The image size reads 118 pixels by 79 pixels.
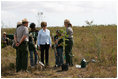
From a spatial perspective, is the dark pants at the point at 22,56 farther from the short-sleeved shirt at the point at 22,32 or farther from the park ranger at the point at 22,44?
the short-sleeved shirt at the point at 22,32

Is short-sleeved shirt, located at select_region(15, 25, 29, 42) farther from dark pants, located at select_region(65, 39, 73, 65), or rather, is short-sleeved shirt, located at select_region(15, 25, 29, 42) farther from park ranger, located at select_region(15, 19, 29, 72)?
dark pants, located at select_region(65, 39, 73, 65)

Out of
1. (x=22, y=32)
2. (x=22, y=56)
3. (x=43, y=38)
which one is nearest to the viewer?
(x=22, y=32)

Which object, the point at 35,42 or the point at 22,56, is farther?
the point at 35,42

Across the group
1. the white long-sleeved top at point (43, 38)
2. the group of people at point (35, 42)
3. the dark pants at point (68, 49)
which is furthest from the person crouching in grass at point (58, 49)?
the white long-sleeved top at point (43, 38)

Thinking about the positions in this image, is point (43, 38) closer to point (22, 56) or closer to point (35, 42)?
point (35, 42)

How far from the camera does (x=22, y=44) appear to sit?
17.8 ft

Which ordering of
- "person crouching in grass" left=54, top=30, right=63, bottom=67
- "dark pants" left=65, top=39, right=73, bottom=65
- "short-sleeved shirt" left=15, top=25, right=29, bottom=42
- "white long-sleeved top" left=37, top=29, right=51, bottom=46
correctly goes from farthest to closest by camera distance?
"dark pants" left=65, top=39, right=73, bottom=65 → "person crouching in grass" left=54, top=30, right=63, bottom=67 → "white long-sleeved top" left=37, top=29, right=51, bottom=46 → "short-sleeved shirt" left=15, top=25, right=29, bottom=42

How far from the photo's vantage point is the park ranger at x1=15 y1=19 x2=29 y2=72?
5.38 meters

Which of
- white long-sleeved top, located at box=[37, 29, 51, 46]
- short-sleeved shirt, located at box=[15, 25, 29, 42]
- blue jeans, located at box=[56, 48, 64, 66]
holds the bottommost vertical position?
blue jeans, located at box=[56, 48, 64, 66]

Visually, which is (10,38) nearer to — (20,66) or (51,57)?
(51,57)

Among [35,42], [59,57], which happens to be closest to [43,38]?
[35,42]

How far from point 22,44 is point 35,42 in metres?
1.04

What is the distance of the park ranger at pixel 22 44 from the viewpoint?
5383 millimetres

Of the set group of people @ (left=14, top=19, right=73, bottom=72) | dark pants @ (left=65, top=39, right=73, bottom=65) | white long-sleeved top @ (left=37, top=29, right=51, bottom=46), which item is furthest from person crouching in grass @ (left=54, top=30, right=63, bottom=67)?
white long-sleeved top @ (left=37, top=29, right=51, bottom=46)
